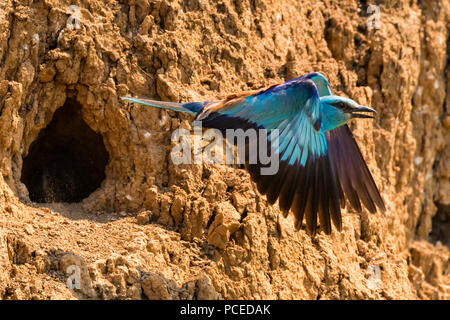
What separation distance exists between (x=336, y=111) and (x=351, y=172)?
18.8 inches

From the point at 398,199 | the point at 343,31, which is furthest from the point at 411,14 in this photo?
the point at 398,199

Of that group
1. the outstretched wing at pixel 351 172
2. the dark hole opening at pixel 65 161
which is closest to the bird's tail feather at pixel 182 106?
the dark hole opening at pixel 65 161

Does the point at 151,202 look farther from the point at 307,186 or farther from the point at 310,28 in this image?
the point at 310,28

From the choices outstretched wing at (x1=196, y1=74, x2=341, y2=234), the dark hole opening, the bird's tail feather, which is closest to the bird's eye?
outstretched wing at (x1=196, y1=74, x2=341, y2=234)

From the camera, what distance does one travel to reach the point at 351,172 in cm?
654

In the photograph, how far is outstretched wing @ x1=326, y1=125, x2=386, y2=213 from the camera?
→ 641 centimetres

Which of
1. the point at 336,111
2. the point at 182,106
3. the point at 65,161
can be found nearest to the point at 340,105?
the point at 336,111

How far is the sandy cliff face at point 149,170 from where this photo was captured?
228 inches

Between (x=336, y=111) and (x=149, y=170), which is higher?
(x=336, y=111)

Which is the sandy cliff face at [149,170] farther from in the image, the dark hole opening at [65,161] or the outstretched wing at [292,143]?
the outstretched wing at [292,143]

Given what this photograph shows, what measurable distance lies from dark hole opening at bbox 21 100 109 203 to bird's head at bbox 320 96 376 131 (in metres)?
1.63

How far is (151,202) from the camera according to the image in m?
6.26

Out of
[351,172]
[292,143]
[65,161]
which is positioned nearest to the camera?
[292,143]

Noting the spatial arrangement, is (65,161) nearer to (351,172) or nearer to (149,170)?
(149,170)
